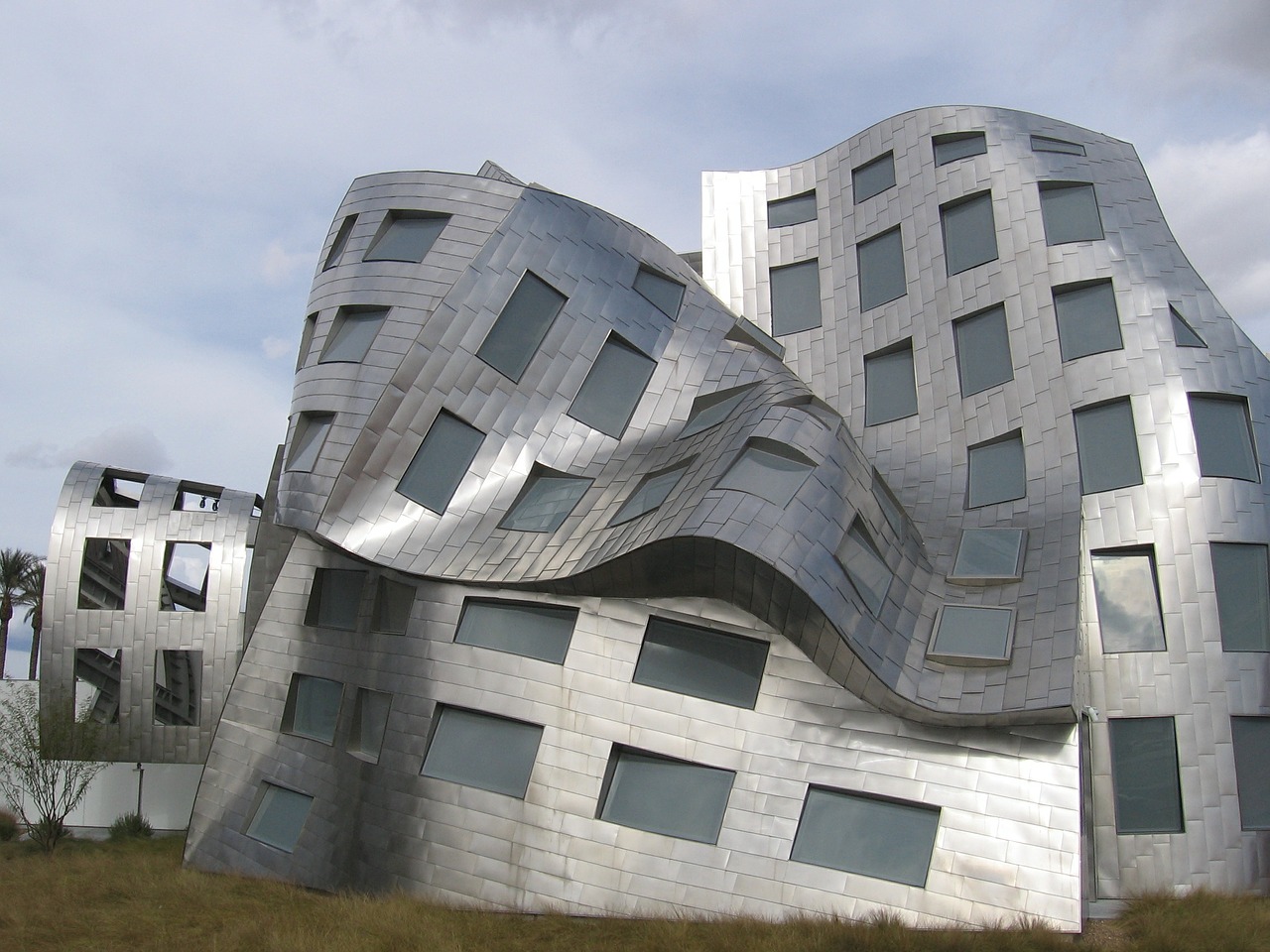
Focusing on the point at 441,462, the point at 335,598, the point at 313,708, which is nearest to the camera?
the point at 313,708

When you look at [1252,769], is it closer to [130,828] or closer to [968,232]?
[968,232]

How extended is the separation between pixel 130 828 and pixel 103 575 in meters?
7.90

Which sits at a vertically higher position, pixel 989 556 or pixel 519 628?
pixel 989 556

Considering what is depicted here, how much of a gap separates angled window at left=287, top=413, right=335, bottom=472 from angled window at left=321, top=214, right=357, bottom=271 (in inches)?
162

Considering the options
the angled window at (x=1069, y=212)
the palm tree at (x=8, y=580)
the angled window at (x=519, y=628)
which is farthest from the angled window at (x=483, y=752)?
the palm tree at (x=8, y=580)

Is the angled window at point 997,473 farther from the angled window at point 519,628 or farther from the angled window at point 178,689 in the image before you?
the angled window at point 178,689

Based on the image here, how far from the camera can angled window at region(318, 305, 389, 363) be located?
22.7 m

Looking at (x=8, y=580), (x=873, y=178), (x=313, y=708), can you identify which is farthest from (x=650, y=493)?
(x=8, y=580)

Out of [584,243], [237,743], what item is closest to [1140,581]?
[584,243]

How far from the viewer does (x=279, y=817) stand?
2089 centimetres

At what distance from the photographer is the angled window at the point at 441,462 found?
21312mm

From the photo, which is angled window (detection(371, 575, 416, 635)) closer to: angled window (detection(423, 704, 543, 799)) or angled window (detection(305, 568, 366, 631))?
angled window (detection(305, 568, 366, 631))

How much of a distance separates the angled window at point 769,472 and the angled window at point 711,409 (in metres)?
2.11

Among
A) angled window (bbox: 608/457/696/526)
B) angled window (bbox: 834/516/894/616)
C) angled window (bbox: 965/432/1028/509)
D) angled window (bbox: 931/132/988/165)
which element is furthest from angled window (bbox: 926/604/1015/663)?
angled window (bbox: 931/132/988/165)
